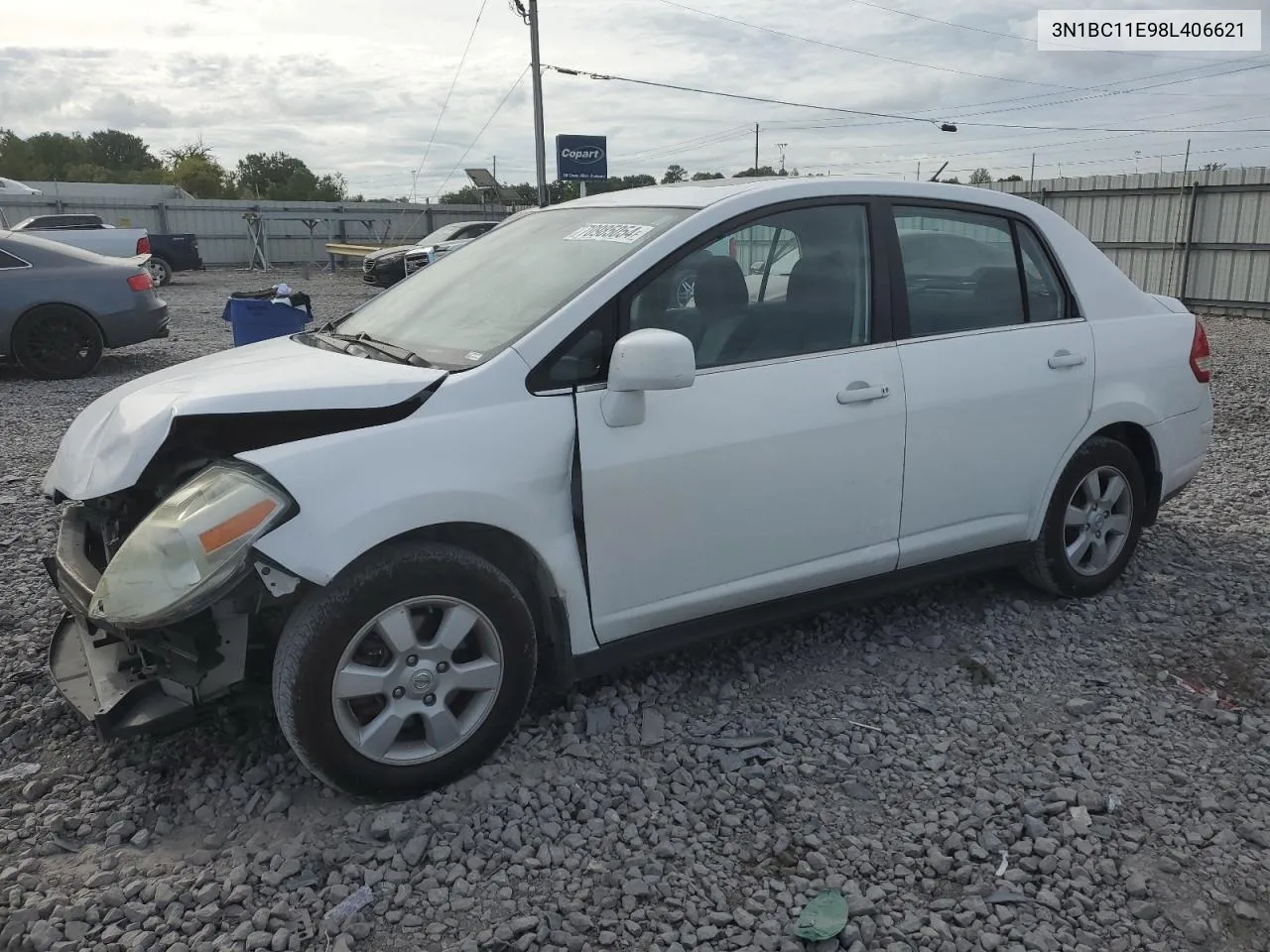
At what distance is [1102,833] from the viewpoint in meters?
2.78

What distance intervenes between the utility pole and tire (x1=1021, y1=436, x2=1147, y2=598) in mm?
24873

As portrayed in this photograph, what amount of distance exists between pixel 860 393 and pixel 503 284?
1.30 meters

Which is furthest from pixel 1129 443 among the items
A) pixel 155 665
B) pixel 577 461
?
pixel 155 665

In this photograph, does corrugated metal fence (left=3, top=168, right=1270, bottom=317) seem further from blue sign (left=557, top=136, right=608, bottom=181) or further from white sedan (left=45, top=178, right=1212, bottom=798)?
blue sign (left=557, top=136, right=608, bottom=181)

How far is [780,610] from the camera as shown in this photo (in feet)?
11.4

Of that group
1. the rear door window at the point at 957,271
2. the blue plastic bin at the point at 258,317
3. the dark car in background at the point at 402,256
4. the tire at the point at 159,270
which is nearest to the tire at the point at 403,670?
the rear door window at the point at 957,271

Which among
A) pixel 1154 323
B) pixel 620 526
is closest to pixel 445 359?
pixel 620 526

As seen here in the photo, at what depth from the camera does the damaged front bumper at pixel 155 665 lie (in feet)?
8.79

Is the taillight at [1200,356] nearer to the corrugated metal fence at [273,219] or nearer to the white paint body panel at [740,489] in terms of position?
the white paint body panel at [740,489]

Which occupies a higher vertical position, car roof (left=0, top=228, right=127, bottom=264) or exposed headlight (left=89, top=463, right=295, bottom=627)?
car roof (left=0, top=228, right=127, bottom=264)

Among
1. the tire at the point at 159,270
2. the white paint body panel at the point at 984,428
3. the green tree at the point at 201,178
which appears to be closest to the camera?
the white paint body panel at the point at 984,428

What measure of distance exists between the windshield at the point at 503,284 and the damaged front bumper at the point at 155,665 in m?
0.99

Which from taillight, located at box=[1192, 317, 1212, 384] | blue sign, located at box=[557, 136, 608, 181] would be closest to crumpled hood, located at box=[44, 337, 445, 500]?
taillight, located at box=[1192, 317, 1212, 384]

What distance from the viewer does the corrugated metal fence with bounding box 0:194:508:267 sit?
31938 mm
